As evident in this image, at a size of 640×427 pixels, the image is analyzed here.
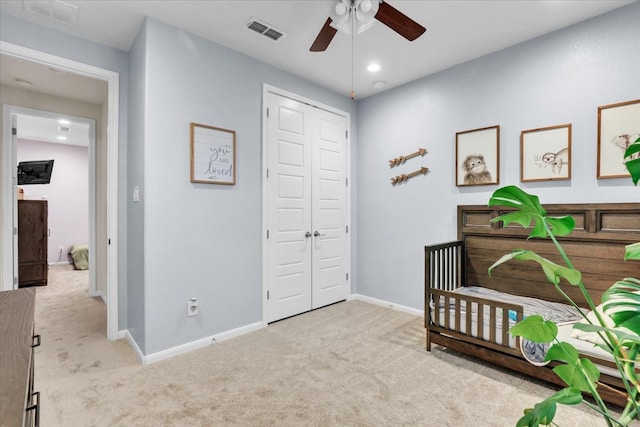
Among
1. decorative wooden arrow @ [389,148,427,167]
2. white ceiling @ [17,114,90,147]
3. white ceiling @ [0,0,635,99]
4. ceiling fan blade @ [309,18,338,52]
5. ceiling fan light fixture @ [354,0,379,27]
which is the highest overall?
white ceiling @ [0,0,635,99]

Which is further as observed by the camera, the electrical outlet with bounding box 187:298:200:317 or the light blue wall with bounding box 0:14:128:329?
the electrical outlet with bounding box 187:298:200:317

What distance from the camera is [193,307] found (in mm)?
2588

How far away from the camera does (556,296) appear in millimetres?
2523

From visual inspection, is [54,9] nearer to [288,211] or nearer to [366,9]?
[366,9]

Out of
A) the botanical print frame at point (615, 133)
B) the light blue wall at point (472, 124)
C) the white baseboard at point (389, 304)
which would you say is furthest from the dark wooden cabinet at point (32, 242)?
the botanical print frame at point (615, 133)

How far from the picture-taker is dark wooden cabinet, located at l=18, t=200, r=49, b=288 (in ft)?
15.1

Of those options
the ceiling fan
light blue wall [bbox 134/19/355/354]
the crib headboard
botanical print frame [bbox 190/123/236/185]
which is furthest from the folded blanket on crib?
the crib headboard

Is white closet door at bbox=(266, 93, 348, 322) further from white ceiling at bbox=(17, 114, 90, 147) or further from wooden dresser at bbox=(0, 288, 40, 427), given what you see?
white ceiling at bbox=(17, 114, 90, 147)

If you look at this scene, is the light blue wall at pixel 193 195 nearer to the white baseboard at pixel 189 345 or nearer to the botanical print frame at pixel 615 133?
the white baseboard at pixel 189 345

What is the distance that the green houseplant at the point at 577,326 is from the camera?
0.63m

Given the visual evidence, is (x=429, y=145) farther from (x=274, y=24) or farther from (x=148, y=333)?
(x=148, y=333)

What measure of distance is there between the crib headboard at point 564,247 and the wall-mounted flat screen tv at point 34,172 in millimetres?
6994

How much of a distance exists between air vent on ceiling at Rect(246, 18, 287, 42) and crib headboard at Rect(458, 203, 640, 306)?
227 centimetres

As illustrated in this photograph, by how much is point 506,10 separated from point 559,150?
114 cm
